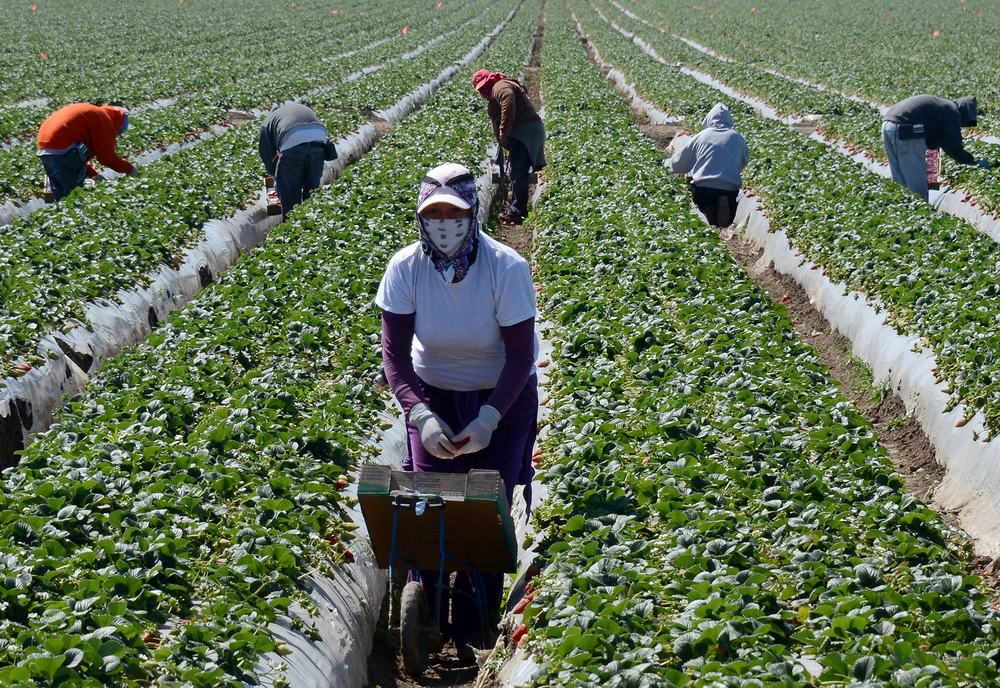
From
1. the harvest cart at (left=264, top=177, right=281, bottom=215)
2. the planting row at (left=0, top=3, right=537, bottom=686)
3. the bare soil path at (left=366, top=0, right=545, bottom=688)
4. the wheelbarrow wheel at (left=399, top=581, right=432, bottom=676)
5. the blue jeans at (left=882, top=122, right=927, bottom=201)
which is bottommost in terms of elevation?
the bare soil path at (left=366, top=0, right=545, bottom=688)

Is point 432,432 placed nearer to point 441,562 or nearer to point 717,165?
point 441,562

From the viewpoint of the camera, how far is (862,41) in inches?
1549

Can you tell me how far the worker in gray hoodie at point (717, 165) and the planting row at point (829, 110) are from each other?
3525mm

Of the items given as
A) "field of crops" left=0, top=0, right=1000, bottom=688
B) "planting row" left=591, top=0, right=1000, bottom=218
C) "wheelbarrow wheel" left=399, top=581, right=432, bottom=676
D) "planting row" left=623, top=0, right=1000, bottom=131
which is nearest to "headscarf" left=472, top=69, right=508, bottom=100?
"field of crops" left=0, top=0, right=1000, bottom=688

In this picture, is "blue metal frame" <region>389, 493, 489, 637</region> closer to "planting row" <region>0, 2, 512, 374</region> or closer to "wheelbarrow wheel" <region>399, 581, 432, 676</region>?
"wheelbarrow wheel" <region>399, 581, 432, 676</region>

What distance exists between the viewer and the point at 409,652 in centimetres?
412

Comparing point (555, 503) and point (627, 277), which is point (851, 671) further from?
point (627, 277)

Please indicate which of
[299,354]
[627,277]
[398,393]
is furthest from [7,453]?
[627,277]

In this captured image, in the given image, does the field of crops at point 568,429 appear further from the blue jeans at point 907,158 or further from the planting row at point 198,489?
the blue jeans at point 907,158

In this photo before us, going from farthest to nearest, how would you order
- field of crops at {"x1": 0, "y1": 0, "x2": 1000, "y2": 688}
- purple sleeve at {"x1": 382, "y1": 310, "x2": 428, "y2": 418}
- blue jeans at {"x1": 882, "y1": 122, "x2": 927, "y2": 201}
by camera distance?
blue jeans at {"x1": 882, "y1": 122, "x2": 927, "y2": 201}, purple sleeve at {"x1": 382, "y1": 310, "x2": 428, "y2": 418}, field of crops at {"x1": 0, "y1": 0, "x2": 1000, "y2": 688}

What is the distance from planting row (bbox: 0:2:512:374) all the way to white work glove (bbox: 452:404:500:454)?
4.34 m

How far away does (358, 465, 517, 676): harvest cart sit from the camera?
4.00 meters

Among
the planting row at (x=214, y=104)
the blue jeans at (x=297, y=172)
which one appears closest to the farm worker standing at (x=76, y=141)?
the planting row at (x=214, y=104)

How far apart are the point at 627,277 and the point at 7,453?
507 cm
